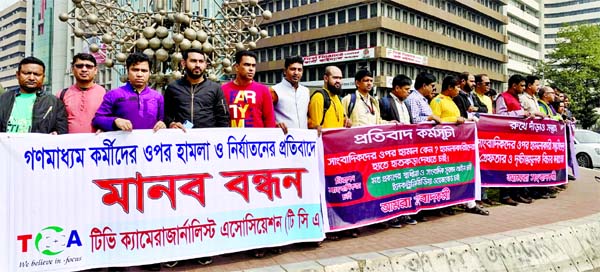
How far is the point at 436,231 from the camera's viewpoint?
17.1 ft

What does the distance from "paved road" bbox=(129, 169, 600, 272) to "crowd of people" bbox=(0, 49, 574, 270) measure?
0.16 metres

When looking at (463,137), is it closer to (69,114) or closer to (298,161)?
(298,161)

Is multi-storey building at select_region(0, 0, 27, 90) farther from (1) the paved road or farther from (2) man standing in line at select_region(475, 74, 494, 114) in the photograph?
(1) the paved road

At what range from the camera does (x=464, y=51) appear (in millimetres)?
52344

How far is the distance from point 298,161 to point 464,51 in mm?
52516

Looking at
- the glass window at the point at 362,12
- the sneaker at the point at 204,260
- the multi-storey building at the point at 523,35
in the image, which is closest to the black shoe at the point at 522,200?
the sneaker at the point at 204,260

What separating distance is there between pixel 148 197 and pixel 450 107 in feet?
14.3

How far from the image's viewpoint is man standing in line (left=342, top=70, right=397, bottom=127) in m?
5.54

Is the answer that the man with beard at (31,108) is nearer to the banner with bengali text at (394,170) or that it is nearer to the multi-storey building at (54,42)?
the banner with bengali text at (394,170)

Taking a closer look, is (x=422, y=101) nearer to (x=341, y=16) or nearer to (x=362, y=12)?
(x=362, y=12)

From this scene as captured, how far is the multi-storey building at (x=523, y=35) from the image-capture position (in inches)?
2717

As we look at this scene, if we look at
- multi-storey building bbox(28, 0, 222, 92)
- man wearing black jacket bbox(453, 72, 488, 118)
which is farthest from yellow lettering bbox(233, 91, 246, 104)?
multi-storey building bbox(28, 0, 222, 92)

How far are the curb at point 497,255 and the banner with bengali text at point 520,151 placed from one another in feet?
5.76

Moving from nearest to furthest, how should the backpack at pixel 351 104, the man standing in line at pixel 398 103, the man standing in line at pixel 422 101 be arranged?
the backpack at pixel 351 104, the man standing in line at pixel 398 103, the man standing in line at pixel 422 101
